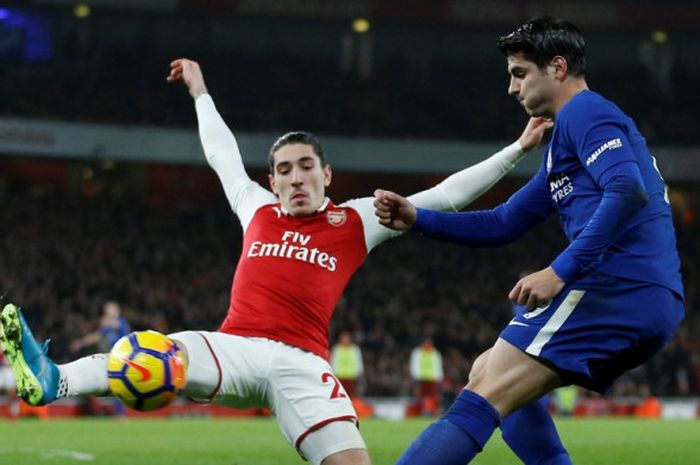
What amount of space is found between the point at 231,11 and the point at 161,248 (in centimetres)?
741

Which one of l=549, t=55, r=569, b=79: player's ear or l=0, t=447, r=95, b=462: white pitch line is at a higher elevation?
l=549, t=55, r=569, b=79: player's ear

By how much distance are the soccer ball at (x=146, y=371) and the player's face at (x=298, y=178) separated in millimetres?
1021

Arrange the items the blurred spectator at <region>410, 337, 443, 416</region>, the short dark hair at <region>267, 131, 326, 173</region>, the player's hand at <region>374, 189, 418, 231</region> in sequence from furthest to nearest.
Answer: the blurred spectator at <region>410, 337, 443, 416</region> < the short dark hair at <region>267, 131, 326, 173</region> < the player's hand at <region>374, 189, 418, 231</region>

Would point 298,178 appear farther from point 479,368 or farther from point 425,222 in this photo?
point 479,368

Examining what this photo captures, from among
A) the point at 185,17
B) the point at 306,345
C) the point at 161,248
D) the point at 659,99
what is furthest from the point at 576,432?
the point at 185,17

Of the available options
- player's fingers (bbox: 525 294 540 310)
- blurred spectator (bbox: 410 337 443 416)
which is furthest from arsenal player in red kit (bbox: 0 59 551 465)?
blurred spectator (bbox: 410 337 443 416)

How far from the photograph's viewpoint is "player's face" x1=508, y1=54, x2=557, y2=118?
4875 millimetres

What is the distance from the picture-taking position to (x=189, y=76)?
6559 millimetres

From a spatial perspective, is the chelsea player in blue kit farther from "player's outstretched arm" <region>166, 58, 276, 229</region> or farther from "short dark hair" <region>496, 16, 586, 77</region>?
"player's outstretched arm" <region>166, 58, 276, 229</region>

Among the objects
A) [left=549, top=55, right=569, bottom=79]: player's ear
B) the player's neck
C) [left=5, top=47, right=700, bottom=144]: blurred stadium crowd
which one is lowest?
the player's neck

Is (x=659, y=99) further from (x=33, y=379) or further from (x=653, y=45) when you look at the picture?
(x=33, y=379)

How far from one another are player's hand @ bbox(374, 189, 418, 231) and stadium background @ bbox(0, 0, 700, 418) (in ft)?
69.3

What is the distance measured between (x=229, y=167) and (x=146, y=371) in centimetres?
156

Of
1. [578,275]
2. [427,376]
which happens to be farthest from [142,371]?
[427,376]
